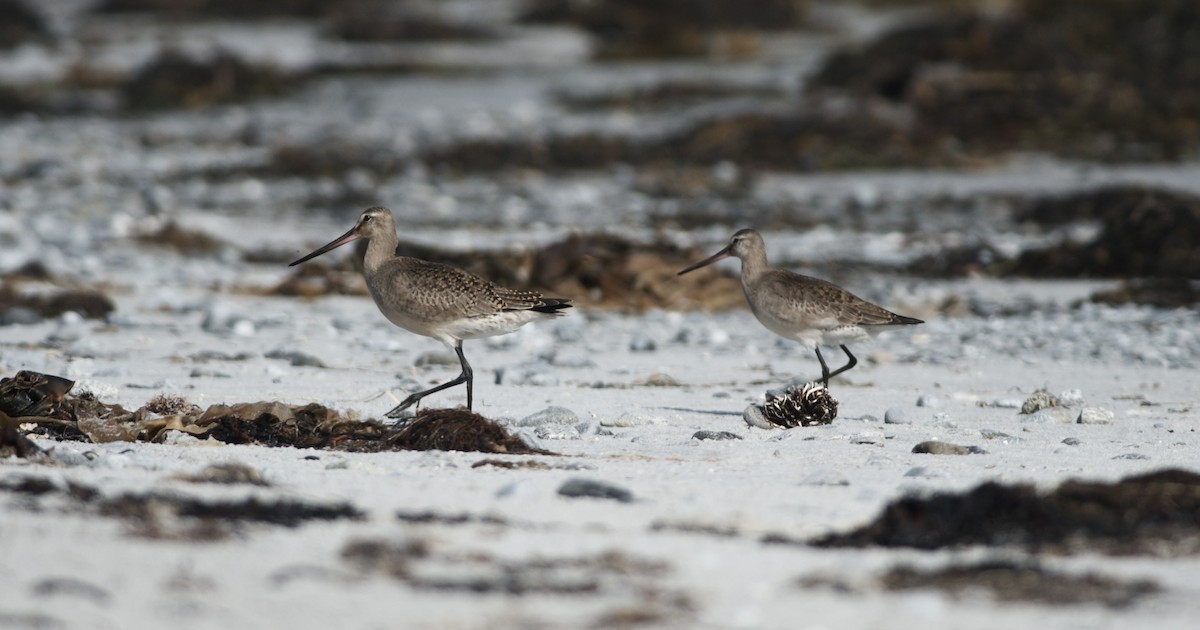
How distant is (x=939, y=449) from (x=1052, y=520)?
4.75ft

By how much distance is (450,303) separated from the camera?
7.43 metres

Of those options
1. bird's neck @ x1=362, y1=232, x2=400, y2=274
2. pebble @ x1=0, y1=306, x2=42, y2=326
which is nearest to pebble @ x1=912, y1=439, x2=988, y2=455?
bird's neck @ x1=362, y1=232, x2=400, y2=274

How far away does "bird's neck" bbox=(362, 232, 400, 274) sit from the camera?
7.96 m

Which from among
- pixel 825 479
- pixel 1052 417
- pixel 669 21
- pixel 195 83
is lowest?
pixel 825 479

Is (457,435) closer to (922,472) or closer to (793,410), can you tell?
(793,410)

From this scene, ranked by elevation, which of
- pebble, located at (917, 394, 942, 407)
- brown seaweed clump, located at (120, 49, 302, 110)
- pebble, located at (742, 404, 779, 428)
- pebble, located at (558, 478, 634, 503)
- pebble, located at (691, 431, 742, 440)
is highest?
brown seaweed clump, located at (120, 49, 302, 110)

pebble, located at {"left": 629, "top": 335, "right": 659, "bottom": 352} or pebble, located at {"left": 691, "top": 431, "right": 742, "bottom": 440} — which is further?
pebble, located at {"left": 629, "top": 335, "right": 659, "bottom": 352}

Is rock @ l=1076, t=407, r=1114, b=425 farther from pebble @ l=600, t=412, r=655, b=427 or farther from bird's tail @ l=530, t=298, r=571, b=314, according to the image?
bird's tail @ l=530, t=298, r=571, b=314

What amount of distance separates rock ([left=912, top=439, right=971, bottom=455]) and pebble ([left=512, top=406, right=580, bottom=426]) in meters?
1.42

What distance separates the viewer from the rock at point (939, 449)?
19.5 feet

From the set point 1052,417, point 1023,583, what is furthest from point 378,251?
point 1023,583

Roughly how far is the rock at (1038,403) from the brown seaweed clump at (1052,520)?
7.21ft

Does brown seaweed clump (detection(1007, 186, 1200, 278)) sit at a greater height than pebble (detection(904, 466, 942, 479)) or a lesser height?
greater

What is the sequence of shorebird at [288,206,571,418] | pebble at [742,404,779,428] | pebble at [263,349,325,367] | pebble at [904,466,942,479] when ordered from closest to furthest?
pebble at [904,466,942,479]
pebble at [742,404,779,428]
shorebird at [288,206,571,418]
pebble at [263,349,325,367]
